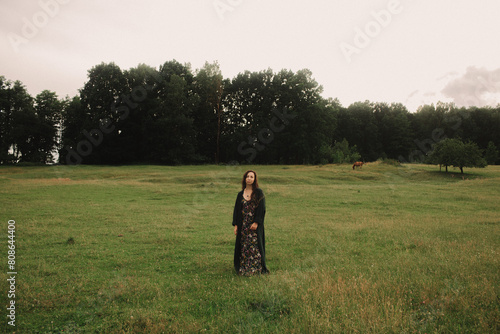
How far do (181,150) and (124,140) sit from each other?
12829mm

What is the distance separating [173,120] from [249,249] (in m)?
55.8

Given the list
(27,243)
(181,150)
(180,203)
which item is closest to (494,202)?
(180,203)

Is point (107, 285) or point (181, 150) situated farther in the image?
point (181, 150)

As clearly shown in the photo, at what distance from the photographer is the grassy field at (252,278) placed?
5.76m

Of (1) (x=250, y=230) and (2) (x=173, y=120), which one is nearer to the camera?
(1) (x=250, y=230)

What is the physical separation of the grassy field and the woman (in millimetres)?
511

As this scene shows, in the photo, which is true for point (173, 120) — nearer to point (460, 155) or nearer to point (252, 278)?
point (460, 155)

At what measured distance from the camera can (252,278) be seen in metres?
8.16

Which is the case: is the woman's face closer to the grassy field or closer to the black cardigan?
the black cardigan

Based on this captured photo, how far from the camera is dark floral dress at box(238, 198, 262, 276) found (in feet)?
28.3

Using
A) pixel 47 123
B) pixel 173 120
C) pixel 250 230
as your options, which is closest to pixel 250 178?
pixel 250 230

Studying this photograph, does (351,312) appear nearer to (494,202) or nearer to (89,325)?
(89,325)

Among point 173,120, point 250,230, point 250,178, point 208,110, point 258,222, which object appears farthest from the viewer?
point 208,110

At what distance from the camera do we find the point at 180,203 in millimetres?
22516
